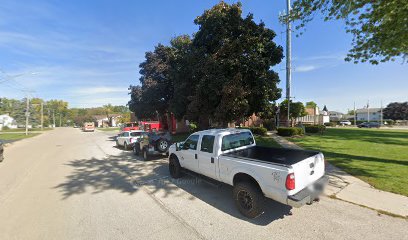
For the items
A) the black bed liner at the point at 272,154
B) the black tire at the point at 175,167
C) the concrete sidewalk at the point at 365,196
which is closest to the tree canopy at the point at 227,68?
the black tire at the point at 175,167

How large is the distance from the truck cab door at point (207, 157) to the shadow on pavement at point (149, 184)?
0.49 metres

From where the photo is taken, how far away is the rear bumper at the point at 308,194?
3.94 metres

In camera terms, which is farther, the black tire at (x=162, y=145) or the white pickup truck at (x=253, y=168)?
the black tire at (x=162, y=145)

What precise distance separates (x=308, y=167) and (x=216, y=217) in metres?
2.25

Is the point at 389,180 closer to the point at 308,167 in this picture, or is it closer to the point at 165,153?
the point at 308,167

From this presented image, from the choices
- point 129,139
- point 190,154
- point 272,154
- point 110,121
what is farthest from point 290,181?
point 110,121

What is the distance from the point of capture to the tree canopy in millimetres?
12406

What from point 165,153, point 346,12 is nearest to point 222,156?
point 165,153

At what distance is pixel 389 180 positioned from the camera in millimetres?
6523

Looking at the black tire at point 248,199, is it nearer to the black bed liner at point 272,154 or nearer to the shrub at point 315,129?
the black bed liner at point 272,154

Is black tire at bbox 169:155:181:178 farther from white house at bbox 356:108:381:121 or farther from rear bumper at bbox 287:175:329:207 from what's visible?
white house at bbox 356:108:381:121

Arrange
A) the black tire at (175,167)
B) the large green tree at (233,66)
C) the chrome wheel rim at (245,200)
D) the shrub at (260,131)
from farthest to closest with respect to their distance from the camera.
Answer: the shrub at (260,131)
the large green tree at (233,66)
the black tire at (175,167)
the chrome wheel rim at (245,200)

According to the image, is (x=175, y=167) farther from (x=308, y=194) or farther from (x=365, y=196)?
(x=365, y=196)

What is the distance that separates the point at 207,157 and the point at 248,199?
172 cm
